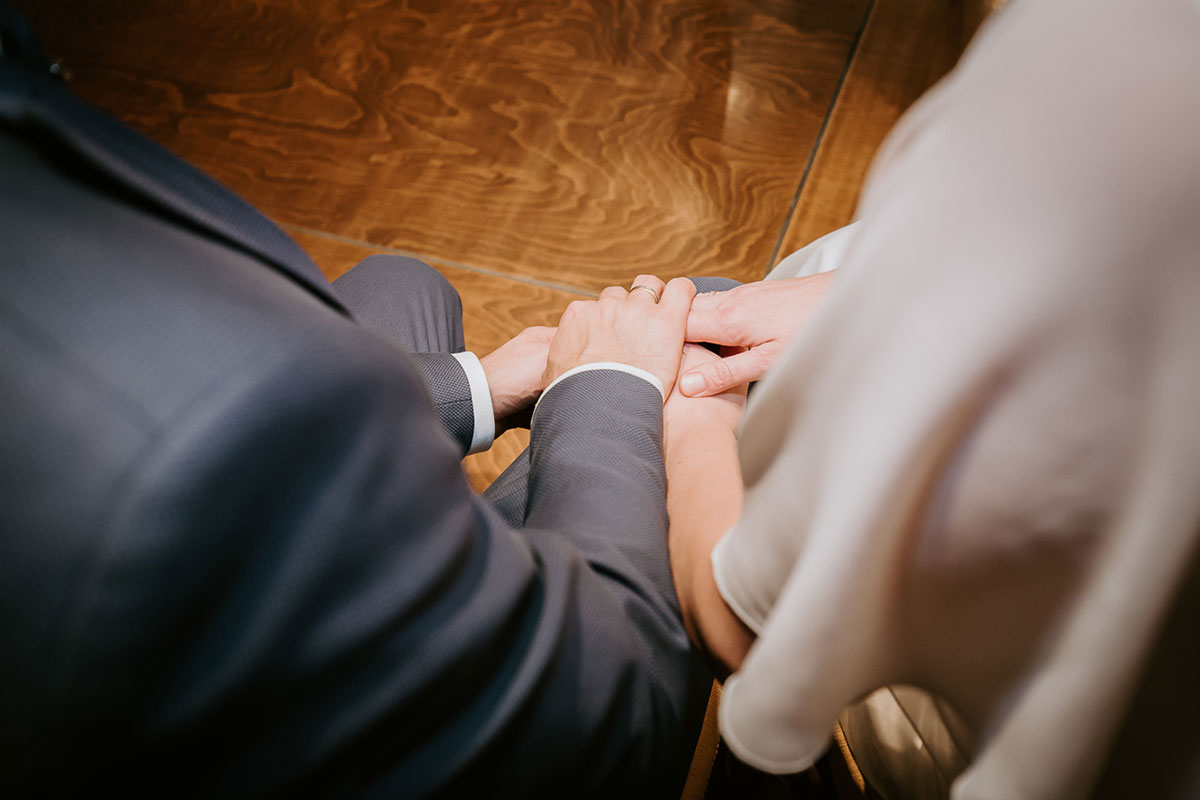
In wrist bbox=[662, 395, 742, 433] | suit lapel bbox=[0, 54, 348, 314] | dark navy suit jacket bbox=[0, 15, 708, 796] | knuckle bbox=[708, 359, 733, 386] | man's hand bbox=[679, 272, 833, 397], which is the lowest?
wrist bbox=[662, 395, 742, 433]

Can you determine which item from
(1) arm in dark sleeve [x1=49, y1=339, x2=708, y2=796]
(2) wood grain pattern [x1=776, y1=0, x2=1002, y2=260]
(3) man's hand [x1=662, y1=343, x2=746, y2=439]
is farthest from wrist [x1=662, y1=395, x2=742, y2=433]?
(2) wood grain pattern [x1=776, y1=0, x2=1002, y2=260]

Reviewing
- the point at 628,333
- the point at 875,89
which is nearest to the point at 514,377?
the point at 628,333

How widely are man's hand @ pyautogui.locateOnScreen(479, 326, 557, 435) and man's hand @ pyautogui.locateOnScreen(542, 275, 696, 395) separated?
0.09 feet

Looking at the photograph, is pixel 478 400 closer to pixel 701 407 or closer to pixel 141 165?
pixel 701 407

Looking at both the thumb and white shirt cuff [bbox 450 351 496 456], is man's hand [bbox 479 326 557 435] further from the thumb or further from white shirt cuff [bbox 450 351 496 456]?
the thumb

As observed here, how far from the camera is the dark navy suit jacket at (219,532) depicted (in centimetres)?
25

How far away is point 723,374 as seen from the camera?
826mm

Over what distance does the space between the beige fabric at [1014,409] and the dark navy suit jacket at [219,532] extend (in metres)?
0.17

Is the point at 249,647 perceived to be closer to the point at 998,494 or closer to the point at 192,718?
the point at 192,718

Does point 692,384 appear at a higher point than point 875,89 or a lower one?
lower

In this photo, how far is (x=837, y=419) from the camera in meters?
0.35

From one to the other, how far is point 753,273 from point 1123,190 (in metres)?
1.06

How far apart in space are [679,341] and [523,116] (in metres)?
0.98

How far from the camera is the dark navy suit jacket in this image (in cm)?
25
